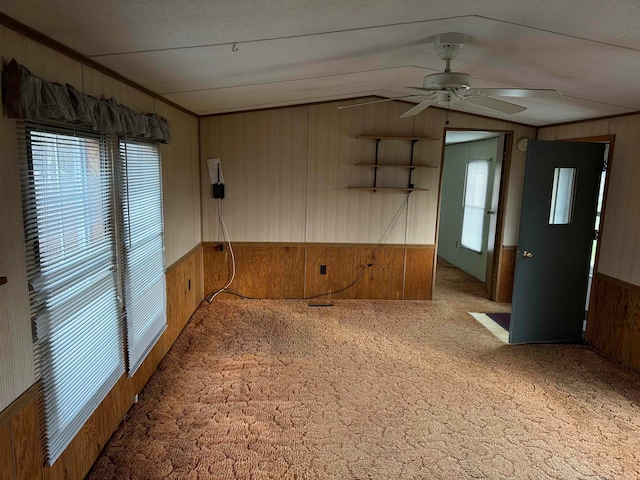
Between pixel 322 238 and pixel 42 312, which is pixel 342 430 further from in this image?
pixel 322 238

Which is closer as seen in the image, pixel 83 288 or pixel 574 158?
pixel 83 288

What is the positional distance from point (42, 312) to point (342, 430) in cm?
184

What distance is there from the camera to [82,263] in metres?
2.17

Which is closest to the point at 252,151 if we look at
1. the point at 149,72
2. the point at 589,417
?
the point at 149,72

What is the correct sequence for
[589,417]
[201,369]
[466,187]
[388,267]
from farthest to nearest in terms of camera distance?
1. [466,187]
2. [388,267]
3. [201,369]
4. [589,417]

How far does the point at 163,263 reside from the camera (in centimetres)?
350

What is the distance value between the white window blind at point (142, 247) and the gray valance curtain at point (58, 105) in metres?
0.23

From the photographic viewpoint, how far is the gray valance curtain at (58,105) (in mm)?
1618

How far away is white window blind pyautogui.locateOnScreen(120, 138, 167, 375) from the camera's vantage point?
8.99 feet

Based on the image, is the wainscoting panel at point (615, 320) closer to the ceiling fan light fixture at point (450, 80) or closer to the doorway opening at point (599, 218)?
the doorway opening at point (599, 218)

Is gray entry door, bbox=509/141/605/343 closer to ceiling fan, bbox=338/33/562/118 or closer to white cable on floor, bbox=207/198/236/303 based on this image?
ceiling fan, bbox=338/33/562/118

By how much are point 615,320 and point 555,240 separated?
0.86 meters

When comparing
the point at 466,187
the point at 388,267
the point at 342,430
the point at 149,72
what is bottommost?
the point at 342,430

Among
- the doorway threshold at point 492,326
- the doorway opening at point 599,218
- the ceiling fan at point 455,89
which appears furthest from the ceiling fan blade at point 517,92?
the doorway threshold at point 492,326
